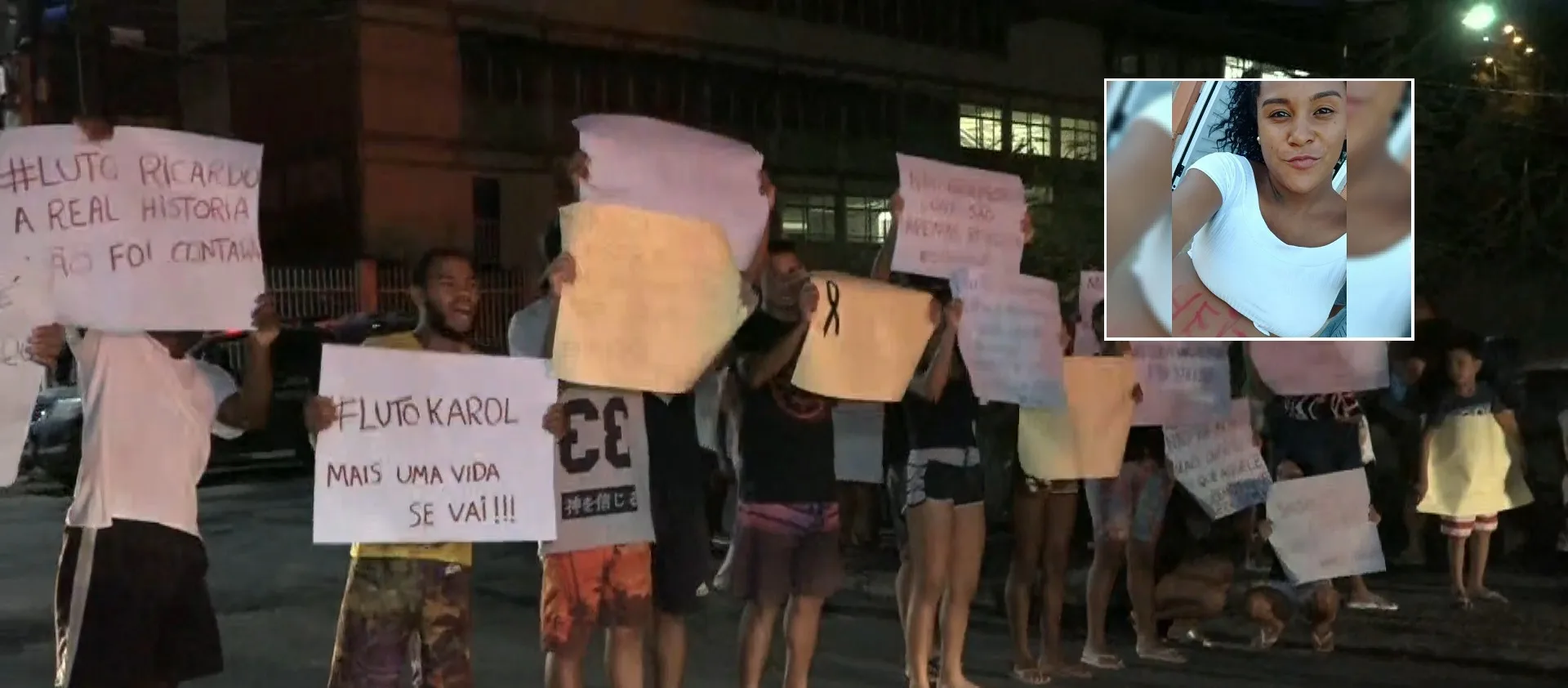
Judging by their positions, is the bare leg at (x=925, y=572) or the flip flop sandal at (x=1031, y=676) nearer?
the bare leg at (x=925, y=572)

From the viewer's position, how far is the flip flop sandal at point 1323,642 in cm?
685

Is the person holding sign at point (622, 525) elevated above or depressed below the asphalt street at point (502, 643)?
above

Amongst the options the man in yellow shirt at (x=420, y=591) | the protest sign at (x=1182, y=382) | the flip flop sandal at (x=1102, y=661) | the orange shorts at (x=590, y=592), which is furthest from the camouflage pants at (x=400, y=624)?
the protest sign at (x=1182, y=382)

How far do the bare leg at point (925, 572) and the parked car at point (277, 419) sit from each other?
8626 mm

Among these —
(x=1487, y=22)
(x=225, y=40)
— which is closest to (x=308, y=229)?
(x=225, y=40)

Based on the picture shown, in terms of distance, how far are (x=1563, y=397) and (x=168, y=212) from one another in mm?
9813

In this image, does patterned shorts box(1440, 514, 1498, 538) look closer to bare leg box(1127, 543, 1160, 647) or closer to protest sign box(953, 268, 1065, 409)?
bare leg box(1127, 543, 1160, 647)

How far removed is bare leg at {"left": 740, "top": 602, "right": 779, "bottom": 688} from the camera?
5012 millimetres

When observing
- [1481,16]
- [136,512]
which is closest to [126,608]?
[136,512]

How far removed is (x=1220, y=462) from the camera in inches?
267

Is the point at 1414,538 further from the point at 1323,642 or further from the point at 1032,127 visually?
the point at 1032,127

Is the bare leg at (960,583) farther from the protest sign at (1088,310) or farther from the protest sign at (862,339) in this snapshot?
the protest sign at (1088,310)

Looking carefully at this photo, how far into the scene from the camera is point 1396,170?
7.66 m

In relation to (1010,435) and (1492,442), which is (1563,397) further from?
(1010,435)
